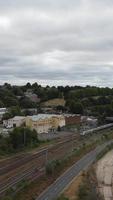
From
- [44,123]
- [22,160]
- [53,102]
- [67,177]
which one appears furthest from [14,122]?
[53,102]

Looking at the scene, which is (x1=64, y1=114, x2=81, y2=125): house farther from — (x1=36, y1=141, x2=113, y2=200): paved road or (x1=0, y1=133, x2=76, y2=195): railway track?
(x1=36, y1=141, x2=113, y2=200): paved road

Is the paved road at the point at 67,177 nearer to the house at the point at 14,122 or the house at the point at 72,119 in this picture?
the house at the point at 14,122

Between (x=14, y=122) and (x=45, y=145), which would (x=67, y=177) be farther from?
(x=14, y=122)

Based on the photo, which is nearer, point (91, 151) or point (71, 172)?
point (71, 172)

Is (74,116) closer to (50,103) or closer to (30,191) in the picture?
(50,103)

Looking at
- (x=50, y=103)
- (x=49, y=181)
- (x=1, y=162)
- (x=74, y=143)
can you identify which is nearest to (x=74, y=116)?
(x=74, y=143)

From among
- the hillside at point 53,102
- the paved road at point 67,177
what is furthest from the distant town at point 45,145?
the hillside at point 53,102
